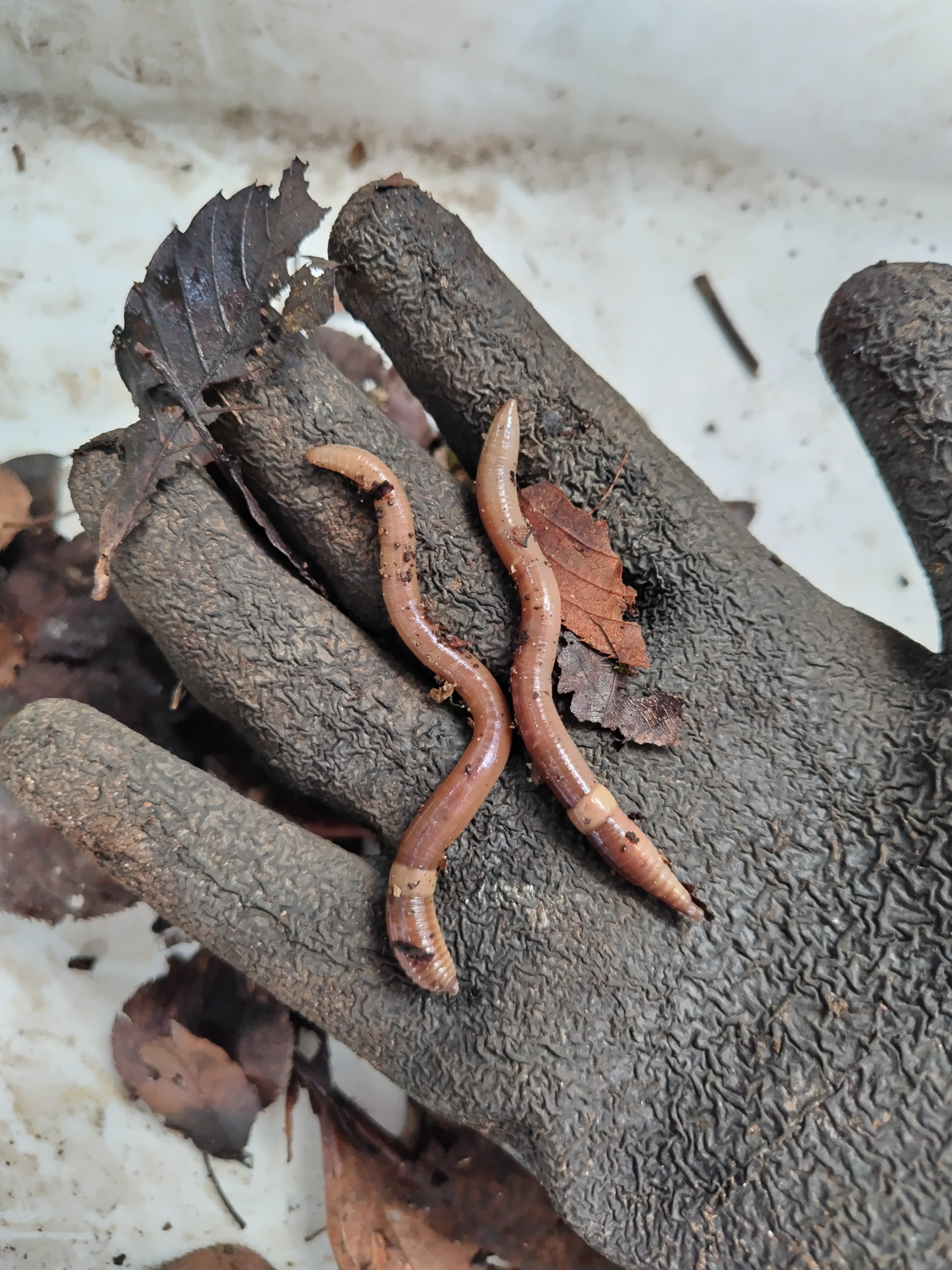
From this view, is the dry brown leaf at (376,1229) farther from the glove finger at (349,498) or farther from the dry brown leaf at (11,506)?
the dry brown leaf at (11,506)

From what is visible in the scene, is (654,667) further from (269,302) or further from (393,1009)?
(269,302)

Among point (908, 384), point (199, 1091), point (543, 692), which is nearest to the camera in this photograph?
point (908, 384)

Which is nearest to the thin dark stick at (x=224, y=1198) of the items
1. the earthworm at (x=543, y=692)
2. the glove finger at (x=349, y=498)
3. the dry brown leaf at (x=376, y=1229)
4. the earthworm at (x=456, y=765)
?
the dry brown leaf at (x=376, y=1229)

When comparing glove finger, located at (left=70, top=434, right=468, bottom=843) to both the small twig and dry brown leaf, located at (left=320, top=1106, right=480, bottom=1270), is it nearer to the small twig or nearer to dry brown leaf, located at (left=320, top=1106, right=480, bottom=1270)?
the small twig

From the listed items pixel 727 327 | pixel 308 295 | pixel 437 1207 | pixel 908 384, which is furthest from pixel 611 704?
pixel 727 327

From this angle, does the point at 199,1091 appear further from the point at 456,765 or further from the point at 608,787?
the point at 608,787

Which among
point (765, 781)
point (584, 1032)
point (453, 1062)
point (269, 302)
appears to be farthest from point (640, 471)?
point (453, 1062)

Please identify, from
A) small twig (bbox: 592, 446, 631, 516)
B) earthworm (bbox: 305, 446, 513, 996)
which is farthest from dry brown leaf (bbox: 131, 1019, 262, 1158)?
small twig (bbox: 592, 446, 631, 516)
